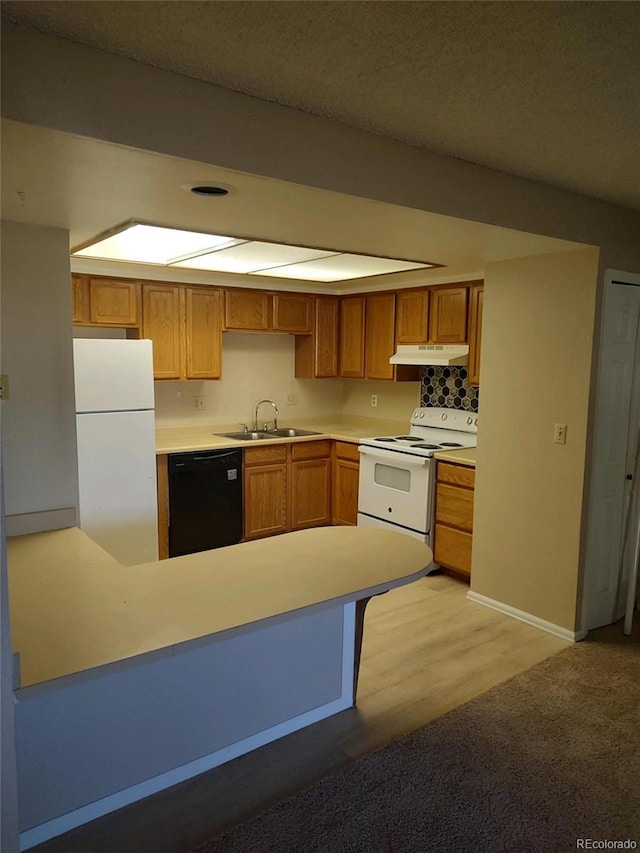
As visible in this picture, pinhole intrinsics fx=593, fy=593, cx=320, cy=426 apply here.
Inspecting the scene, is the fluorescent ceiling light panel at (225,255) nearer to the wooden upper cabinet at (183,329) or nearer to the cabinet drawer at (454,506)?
the wooden upper cabinet at (183,329)

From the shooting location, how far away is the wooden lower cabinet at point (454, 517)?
3.93 m

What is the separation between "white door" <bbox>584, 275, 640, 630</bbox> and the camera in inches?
123

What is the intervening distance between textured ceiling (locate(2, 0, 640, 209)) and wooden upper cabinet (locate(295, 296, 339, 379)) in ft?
10.7

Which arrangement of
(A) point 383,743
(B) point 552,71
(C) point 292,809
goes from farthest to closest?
1. (A) point 383,743
2. (C) point 292,809
3. (B) point 552,71

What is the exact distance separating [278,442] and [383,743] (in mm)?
2696

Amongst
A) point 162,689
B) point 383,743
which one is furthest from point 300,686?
point 162,689

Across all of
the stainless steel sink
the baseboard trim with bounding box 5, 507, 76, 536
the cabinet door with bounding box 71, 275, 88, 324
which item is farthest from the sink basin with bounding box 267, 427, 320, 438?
the baseboard trim with bounding box 5, 507, 76, 536

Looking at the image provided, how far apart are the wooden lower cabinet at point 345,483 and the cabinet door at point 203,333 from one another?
122 centimetres

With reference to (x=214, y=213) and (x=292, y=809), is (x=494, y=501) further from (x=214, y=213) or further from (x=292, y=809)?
(x=214, y=213)

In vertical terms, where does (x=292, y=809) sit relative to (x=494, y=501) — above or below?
below

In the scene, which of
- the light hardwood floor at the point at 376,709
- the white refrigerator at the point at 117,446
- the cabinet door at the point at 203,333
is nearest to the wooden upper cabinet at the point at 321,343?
the cabinet door at the point at 203,333

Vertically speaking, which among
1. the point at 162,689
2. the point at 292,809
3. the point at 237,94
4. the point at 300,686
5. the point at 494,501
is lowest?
the point at 292,809

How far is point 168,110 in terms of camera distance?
158cm

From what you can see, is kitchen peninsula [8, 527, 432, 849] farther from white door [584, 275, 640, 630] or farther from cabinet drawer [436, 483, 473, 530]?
cabinet drawer [436, 483, 473, 530]
